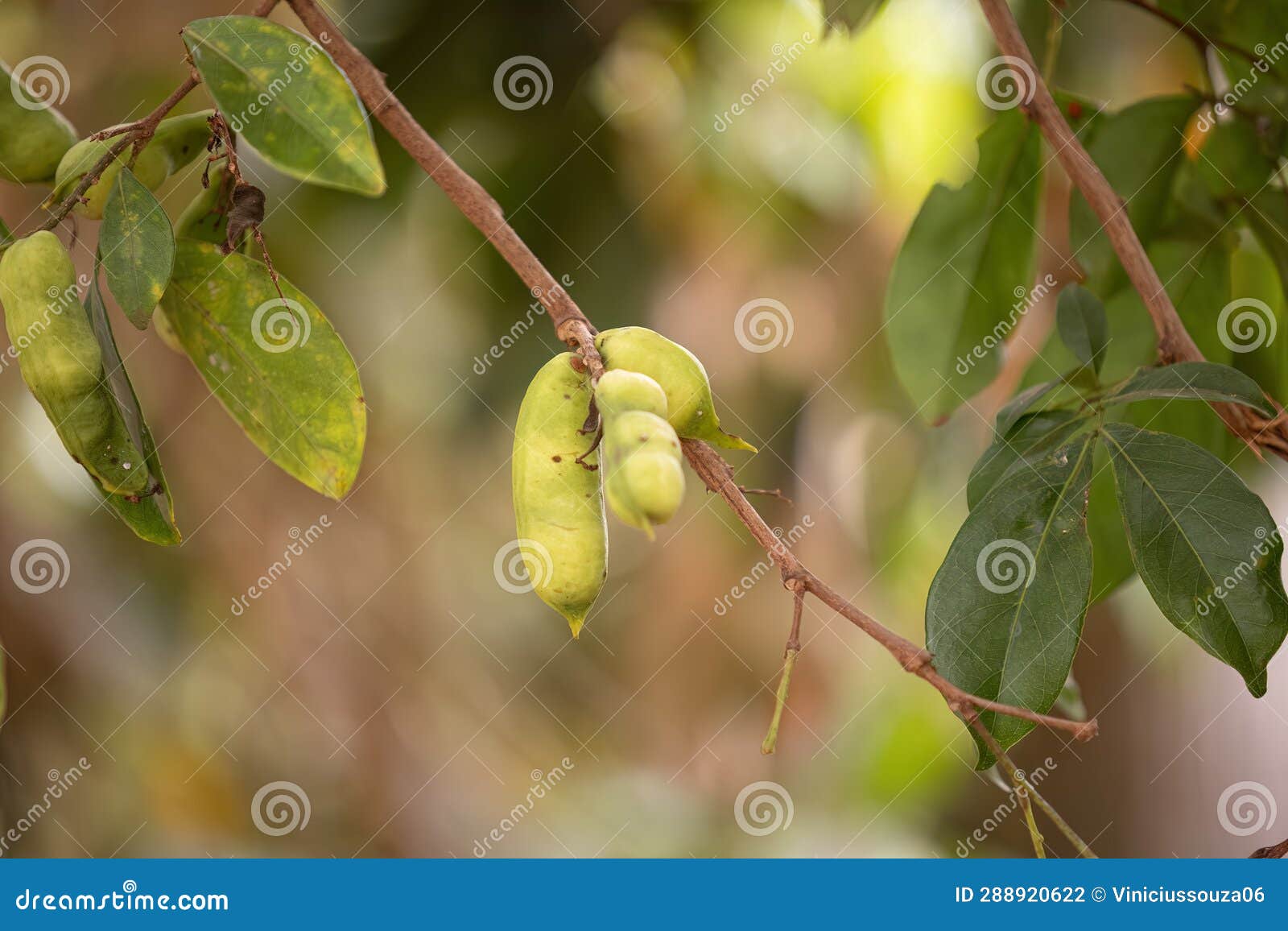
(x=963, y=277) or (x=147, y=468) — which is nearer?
(x=147, y=468)

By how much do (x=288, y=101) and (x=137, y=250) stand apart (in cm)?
11

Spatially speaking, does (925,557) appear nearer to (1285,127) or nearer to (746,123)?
(746,123)

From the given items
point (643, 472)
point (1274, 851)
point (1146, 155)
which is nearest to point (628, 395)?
point (643, 472)

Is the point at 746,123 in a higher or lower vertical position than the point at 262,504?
higher

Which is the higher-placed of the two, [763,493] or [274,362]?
[763,493]

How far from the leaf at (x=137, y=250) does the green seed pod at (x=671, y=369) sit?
195 millimetres

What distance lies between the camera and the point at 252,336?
534 millimetres

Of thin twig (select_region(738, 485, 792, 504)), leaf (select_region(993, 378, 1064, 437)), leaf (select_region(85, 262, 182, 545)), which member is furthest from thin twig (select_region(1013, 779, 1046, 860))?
leaf (select_region(85, 262, 182, 545))

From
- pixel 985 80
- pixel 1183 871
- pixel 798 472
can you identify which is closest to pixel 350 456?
pixel 1183 871

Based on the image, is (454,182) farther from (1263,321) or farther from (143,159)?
(1263,321)

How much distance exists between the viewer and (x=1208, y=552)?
53 cm

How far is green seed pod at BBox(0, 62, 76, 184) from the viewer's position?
0.54 m

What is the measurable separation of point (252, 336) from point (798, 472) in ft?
4.41

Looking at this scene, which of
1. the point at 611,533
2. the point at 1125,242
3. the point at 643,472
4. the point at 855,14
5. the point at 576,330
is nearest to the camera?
the point at 643,472
